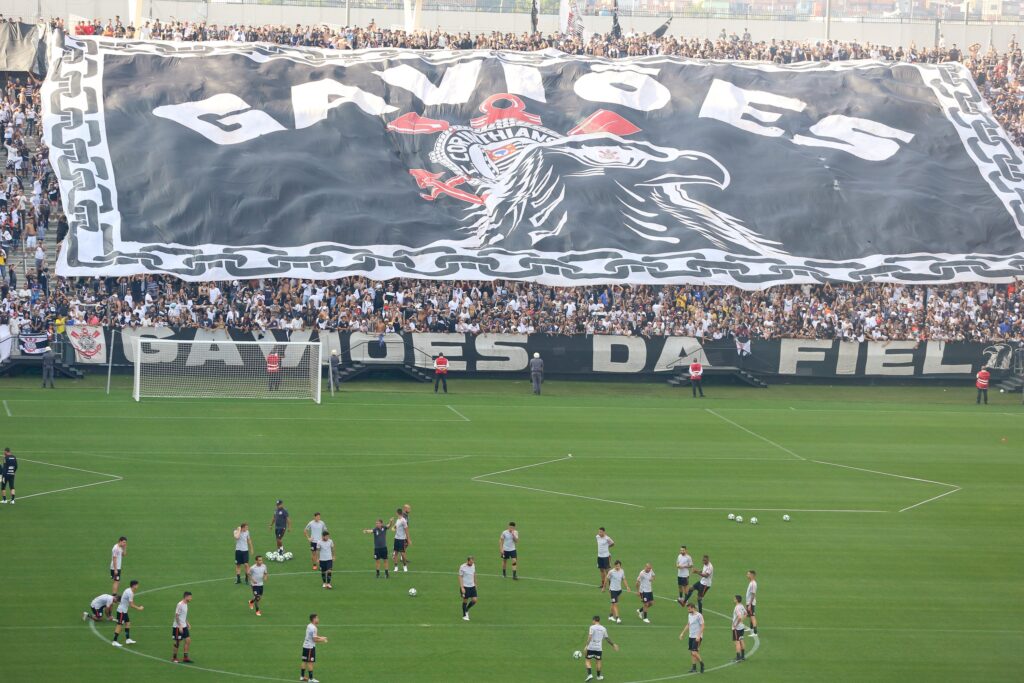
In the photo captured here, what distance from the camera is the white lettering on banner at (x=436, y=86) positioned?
58.4 m

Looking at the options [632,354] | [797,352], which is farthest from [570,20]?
[797,352]

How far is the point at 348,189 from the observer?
55312 mm

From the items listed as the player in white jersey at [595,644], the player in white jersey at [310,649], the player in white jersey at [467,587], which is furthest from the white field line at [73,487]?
the player in white jersey at [595,644]

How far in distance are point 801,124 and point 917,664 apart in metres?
40.0

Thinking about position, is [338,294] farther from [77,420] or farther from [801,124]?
[801,124]

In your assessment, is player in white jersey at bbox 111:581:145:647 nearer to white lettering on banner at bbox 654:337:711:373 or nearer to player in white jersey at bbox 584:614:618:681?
player in white jersey at bbox 584:614:618:681

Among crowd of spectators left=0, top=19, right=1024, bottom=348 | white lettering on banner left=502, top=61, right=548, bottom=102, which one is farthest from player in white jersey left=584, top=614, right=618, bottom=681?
white lettering on banner left=502, top=61, right=548, bottom=102

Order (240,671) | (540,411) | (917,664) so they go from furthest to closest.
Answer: (540,411), (917,664), (240,671)

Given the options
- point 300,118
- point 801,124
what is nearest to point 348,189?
point 300,118

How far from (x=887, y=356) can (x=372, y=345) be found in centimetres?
Answer: 2158

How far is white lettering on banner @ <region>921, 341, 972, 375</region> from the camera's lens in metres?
53.7

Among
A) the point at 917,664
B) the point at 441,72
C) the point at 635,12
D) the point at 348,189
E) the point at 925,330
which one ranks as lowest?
the point at 917,664

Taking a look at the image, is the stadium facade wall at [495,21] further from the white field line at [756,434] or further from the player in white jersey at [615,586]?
the player in white jersey at [615,586]

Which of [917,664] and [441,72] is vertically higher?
[441,72]
